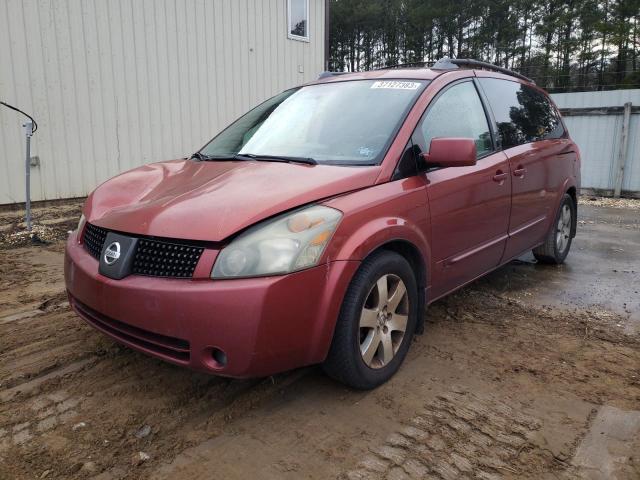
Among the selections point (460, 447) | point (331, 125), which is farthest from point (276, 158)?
point (460, 447)

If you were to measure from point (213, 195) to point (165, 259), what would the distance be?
422mm

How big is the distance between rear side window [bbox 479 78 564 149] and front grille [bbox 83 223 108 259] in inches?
113

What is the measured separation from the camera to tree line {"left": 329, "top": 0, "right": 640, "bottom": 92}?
30.7m

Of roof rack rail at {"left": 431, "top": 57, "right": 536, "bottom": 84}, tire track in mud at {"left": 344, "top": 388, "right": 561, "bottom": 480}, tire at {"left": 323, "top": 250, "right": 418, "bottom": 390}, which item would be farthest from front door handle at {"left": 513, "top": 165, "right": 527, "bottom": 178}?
tire track in mud at {"left": 344, "top": 388, "right": 561, "bottom": 480}

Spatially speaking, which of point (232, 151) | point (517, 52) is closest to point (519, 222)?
point (232, 151)

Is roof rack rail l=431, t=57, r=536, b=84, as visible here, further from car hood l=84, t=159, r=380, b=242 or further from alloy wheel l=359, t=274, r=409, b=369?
alloy wheel l=359, t=274, r=409, b=369

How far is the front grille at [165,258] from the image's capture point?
2.27 meters

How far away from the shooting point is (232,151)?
3.48m

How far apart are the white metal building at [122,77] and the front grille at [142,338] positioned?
5788 mm

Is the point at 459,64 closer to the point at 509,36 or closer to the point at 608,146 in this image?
the point at 608,146

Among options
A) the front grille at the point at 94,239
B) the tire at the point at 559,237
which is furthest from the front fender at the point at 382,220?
the tire at the point at 559,237

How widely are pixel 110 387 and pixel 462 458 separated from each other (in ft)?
5.84

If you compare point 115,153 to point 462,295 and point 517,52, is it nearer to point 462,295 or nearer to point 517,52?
point 462,295

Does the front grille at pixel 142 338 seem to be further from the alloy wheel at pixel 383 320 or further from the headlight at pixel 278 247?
the alloy wheel at pixel 383 320
